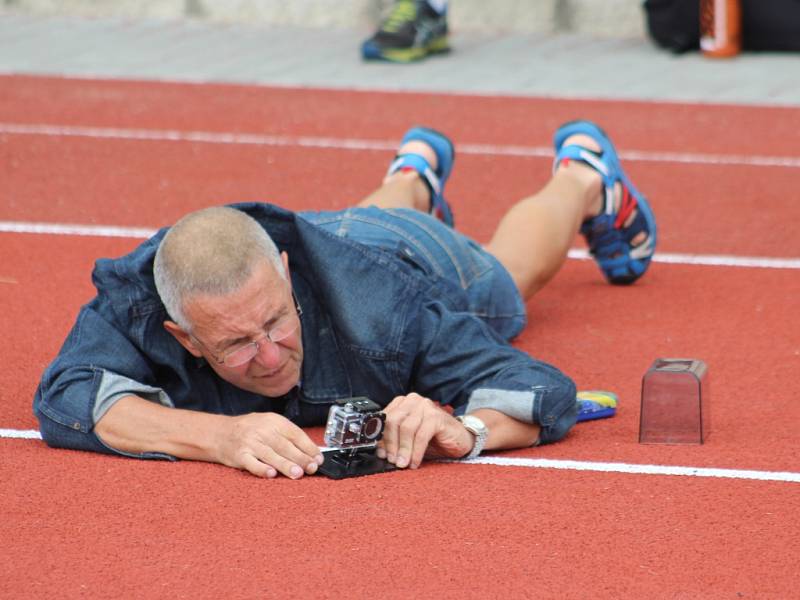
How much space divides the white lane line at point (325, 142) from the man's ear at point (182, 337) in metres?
4.51

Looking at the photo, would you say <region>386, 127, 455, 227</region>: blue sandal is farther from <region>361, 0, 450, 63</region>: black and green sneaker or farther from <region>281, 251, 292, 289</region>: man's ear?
<region>361, 0, 450, 63</region>: black and green sneaker

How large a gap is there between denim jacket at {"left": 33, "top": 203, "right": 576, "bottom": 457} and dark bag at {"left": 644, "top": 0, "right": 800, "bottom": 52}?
693 centimetres

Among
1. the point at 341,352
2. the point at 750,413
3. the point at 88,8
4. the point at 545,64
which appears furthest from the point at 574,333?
the point at 88,8

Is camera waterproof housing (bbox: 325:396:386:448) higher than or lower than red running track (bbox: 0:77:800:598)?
higher

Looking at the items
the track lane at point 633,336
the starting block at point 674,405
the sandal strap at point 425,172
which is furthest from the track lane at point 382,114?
the starting block at point 674,405

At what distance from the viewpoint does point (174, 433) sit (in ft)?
12.0

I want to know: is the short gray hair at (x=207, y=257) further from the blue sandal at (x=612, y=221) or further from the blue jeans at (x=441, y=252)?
the blue sandal at (x=612, y=221)

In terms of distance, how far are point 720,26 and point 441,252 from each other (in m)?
6.29

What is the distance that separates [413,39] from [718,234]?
14.8 ft

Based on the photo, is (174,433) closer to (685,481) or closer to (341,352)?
(341,352)

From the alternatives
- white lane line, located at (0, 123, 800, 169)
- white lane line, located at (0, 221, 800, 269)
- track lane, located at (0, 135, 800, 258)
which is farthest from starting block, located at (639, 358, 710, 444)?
white lane line, located at (0, 123, 800, 169)

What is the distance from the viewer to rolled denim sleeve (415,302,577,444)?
3674 mm

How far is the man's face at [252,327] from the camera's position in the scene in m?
3.46

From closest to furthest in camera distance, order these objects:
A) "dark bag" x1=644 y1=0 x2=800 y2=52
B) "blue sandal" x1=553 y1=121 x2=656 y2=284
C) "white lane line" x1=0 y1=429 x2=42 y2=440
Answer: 1. "white lane line" x1=0 y1=429 x2=42 y2=440
2. "blue sandal" x1=553 y1=121 x2=656 y2=284
3. "dark bag" x1=644 y1=0 x2=800 y2=52
